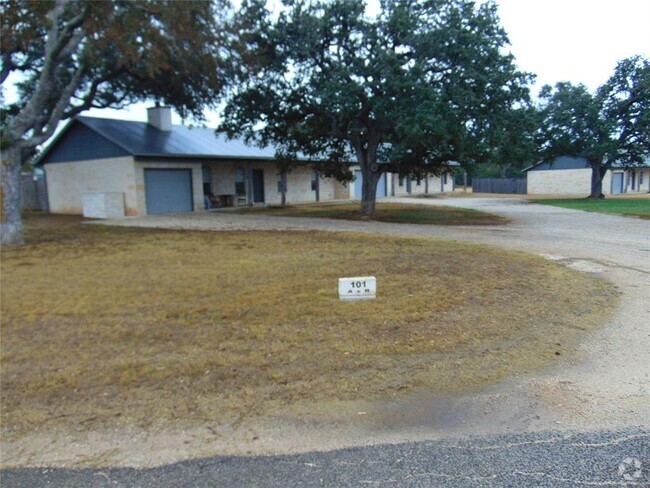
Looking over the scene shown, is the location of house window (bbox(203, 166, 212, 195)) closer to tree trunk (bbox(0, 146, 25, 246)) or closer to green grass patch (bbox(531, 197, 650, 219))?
tree trunk (bbox(0, 146, 25, 246))

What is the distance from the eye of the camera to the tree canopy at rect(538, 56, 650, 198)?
3281 centimetres

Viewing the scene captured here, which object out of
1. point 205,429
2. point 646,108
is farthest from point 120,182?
point 646,108

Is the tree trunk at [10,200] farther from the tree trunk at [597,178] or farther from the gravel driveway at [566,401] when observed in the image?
the tree trunk at [597,178]

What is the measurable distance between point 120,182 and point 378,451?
21.6 meters

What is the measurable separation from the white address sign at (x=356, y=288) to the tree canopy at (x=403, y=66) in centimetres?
999

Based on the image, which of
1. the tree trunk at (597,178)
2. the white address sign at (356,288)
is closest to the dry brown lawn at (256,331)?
the white address sign at (356,288)

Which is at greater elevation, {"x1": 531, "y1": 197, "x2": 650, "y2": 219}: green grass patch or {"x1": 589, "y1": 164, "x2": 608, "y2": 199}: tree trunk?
{"x1": 589, "y1": 164, "x2": 608, "y2": 199}: tree trunk

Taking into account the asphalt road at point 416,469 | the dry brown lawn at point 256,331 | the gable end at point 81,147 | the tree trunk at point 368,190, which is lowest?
the asphalt road at point 416,469

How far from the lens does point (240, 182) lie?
1094 inches

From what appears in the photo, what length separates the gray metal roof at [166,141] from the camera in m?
22.0

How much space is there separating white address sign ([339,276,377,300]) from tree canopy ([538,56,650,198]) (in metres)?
32.2

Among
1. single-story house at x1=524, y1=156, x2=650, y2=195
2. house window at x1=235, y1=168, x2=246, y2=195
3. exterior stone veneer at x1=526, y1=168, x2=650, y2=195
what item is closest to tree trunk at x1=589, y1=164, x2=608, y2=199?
single-story house at x1=524, y1=156, x2=650, y2=195

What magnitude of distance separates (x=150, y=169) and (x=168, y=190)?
1.40m

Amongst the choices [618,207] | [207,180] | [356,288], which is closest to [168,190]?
[207,180]
